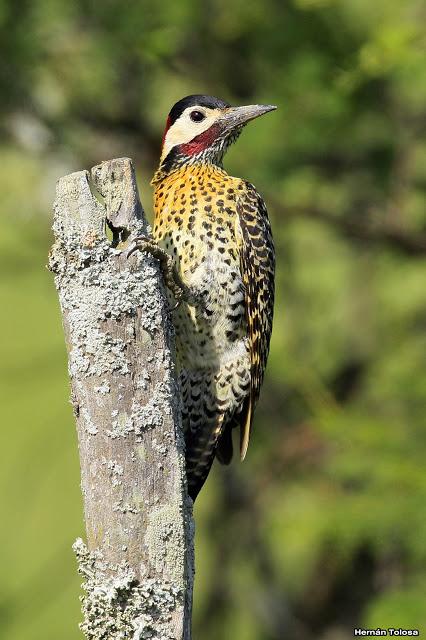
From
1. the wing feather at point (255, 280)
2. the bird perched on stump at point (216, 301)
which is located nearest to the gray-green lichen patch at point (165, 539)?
the bird perched on stump at point (216, 301)

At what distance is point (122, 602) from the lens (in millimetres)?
2902

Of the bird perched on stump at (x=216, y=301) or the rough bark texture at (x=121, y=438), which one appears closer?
the rough bark texture at (x=121, y=438)

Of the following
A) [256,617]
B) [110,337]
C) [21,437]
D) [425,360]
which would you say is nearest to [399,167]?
[425,360]

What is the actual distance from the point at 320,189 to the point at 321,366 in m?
1.35

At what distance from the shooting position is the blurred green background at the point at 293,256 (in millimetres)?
5609

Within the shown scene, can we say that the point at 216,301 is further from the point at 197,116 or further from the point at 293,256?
the point at 293,256

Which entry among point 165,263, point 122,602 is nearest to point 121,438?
point 122,602

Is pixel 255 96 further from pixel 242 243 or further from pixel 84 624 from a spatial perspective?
pixel 84 624

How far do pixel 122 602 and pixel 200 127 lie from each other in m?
2.53

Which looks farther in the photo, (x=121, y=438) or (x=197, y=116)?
(x=197, y=116)

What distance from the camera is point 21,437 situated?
11.3 meters

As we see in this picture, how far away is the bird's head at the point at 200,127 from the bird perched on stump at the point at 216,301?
18cm

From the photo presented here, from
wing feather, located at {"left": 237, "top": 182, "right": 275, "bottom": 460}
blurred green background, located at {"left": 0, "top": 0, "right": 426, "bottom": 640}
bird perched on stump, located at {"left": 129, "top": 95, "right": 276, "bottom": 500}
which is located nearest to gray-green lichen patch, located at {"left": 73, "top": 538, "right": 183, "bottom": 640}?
bird perched on stump, located at {"left": 129, "top": 95, "right": 276, "bottom": 500}

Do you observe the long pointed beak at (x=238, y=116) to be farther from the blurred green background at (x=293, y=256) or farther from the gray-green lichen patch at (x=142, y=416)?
the gray-green lichen patch at (x=142, y=416)
